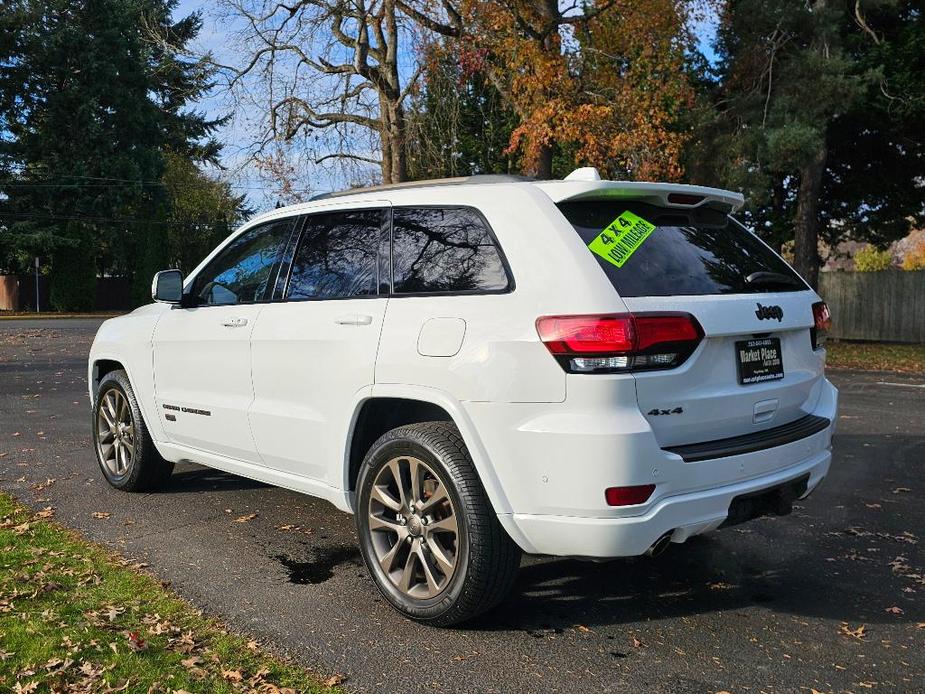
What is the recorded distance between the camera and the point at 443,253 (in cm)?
409

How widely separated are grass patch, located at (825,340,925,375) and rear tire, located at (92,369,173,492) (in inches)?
556

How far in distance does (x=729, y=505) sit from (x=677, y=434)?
40cm

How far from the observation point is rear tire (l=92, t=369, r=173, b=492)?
611 centimetres

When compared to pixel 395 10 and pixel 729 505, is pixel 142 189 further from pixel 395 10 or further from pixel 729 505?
pixel 729 505

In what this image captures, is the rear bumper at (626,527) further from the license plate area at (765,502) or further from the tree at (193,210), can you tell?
the tree at (193,210)

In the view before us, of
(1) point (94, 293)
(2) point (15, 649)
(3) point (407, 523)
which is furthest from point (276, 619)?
(1) point (94, 293)

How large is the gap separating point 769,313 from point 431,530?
5.82 ft

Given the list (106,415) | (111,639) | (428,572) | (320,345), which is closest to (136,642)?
(111,639)

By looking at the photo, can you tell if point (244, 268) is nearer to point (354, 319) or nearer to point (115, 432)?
point (354, 319)

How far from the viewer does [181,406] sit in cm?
556

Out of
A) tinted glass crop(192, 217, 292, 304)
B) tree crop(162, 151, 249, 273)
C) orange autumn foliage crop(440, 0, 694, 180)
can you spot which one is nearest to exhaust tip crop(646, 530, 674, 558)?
tinted glass crop(192, 217, 292, 304)

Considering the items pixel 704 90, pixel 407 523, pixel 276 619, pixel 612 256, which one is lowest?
pixel 276 619

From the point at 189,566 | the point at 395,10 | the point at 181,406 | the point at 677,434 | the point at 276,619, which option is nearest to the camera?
the point at 677,434

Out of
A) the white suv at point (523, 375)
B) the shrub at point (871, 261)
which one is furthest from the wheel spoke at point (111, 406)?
the shrub at point (871, 261)
